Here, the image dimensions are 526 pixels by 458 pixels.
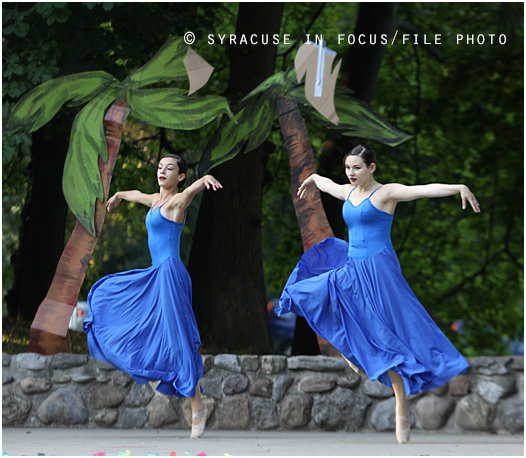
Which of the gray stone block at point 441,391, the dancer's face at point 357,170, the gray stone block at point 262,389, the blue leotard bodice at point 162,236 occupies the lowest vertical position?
the gray stone block at point 262,389

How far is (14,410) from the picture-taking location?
6.87 m

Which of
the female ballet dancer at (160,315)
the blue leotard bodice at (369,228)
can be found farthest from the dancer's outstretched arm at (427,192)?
the female ballet dancer at (160,315)

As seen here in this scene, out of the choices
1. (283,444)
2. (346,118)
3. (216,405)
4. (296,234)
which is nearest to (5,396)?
(216,405)

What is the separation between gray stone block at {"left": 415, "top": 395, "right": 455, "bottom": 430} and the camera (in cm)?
685

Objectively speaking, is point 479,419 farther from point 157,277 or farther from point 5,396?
point 5,396

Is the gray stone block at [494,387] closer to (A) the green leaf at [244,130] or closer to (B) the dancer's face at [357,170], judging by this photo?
(B) the dancer's face at [357,170]

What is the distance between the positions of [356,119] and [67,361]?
145 inches

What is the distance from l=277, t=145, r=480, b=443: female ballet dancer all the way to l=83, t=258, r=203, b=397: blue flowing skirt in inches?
36.5

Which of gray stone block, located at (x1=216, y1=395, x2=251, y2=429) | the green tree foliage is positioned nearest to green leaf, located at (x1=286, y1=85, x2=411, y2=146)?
the green tree foliage

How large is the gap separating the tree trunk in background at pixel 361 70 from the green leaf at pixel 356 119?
2.16 meters

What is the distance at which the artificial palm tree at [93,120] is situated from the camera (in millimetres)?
7086

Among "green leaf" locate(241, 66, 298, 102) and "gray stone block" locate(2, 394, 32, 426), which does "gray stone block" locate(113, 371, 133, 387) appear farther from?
"green leaf" locate(241, 66, 298, 102)

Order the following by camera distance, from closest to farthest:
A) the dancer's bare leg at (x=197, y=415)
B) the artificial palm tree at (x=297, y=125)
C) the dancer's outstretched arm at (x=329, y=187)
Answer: the dancer's outstretched arm at (x=329, y=187)
the dancer's bare leg at (x=197, y=415)
the artificial palm tree at (x=297, y=125)

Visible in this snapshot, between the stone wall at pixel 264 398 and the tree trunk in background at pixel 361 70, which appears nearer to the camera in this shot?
the stone wall at pixel 264 398
